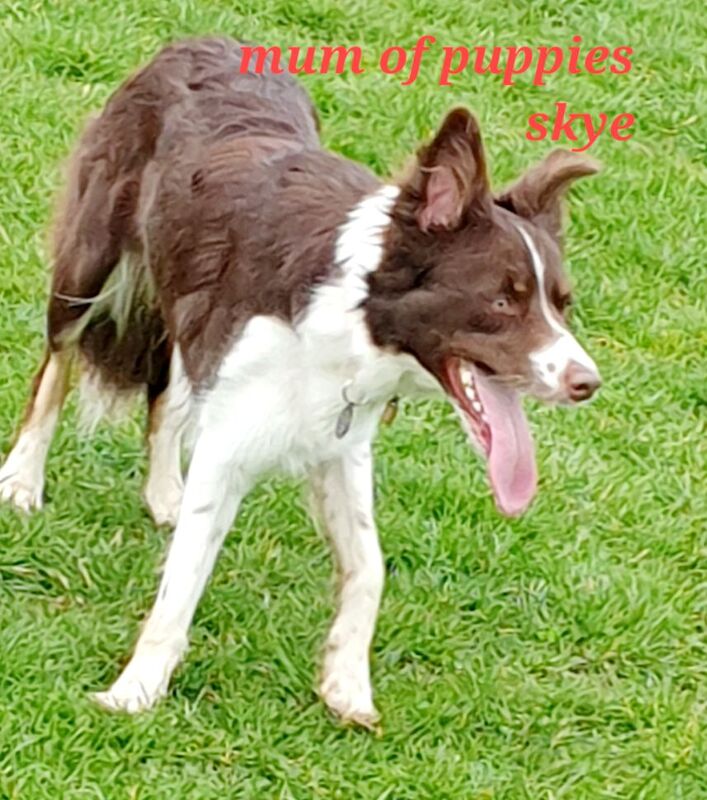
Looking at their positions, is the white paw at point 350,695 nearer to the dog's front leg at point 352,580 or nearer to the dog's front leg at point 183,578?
the dog's front leg at point 352,580

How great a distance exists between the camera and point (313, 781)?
452cm

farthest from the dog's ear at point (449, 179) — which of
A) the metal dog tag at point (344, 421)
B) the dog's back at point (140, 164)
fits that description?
the dog's back at point (140, 164)

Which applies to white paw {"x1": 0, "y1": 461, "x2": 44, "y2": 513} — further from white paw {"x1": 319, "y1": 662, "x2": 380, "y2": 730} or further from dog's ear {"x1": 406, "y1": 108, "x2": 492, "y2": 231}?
dog's ear {"x1": 406, "y1": 108, "x2": 492, "y2": 231}

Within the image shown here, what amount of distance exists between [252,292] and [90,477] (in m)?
1.29

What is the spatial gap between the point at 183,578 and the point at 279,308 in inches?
27.8

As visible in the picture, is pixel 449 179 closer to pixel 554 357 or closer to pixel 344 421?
pixel 554 357

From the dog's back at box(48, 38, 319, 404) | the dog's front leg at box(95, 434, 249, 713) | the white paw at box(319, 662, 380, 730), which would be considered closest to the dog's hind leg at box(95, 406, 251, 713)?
the dog's front leg at box(95, 434, 249, 713)

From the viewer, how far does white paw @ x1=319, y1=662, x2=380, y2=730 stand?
4707 mm

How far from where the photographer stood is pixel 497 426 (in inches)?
161

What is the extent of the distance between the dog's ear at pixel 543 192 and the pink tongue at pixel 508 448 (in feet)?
1.28

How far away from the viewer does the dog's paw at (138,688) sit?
461 centimetres

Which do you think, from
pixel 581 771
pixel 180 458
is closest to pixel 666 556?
pixel 581 771

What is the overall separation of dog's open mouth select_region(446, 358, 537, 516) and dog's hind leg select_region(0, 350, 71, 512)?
1.59 metres

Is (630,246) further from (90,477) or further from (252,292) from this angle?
(252,292)
